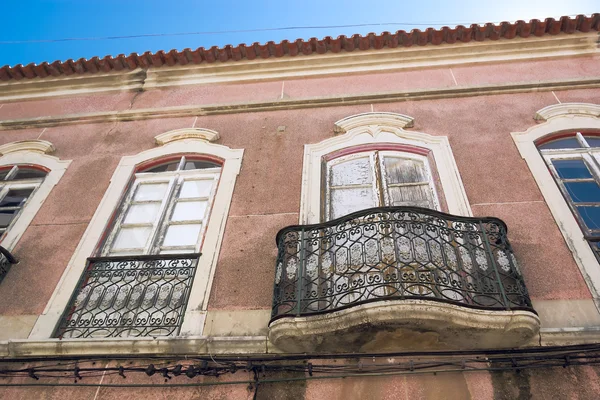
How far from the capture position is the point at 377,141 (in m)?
5.95

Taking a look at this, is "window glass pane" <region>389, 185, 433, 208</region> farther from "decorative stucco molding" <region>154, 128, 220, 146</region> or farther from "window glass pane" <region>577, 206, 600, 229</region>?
"decorative stucco molding" <region>154, 128, 220, 146</region>

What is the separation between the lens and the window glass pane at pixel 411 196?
514 cm

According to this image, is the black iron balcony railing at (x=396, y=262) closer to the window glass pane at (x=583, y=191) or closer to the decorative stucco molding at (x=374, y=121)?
the window glass pane at (x=583, y=191)

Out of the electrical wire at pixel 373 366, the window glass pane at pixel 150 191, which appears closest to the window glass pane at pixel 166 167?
the window glass pane at pixel 150 191

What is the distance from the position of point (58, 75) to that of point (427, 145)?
237 inches

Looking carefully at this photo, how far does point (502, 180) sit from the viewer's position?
5191 mm

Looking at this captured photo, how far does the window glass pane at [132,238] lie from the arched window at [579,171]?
4.51 m

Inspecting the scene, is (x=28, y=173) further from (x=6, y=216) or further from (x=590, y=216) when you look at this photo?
(x=590, y=216)

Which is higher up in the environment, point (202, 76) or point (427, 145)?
point (202, 76)

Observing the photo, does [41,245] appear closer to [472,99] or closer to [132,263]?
[132,263]

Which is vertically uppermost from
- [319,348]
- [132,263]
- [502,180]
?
[502,180]

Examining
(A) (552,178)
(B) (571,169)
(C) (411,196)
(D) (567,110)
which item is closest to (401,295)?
(C) (411,196)

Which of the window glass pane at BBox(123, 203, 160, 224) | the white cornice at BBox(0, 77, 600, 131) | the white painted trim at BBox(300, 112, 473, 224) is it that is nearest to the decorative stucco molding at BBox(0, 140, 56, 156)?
the white cornice at BBox(0, 77, 600, 131)

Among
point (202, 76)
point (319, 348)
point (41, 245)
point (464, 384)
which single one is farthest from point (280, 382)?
point (202, 76)
